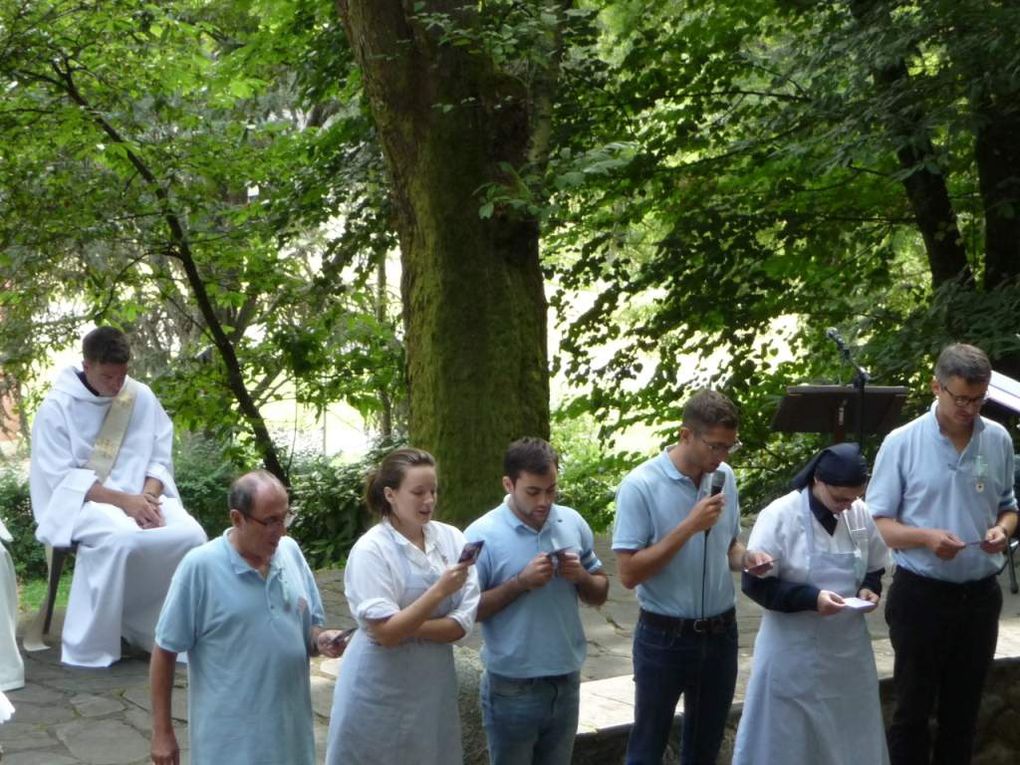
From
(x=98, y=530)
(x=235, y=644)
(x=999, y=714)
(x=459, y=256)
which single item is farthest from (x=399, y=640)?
(x=459, y=256)

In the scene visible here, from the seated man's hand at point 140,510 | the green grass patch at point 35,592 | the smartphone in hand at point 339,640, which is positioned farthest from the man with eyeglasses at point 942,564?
the green grass patch at point 35,592

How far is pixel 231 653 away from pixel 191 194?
9.06 m

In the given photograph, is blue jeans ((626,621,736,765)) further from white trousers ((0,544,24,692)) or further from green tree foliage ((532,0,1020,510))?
green tree foliage ((532,0,1020,510))

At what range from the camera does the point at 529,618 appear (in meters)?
5.07

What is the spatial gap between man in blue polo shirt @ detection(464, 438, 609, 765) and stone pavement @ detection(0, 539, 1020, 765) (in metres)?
1.31

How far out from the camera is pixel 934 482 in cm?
595

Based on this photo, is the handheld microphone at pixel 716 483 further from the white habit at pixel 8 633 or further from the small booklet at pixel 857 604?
the white habit at pixel 8 633

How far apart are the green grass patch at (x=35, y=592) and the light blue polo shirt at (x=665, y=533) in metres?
8.54

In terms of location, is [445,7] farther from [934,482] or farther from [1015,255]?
[1015,255]

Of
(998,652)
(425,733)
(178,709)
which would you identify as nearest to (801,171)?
(998,652)

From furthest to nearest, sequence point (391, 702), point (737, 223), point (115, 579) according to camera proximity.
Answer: point (737, 223) → point (115, 579) → point (391, 702)

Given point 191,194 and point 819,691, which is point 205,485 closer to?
point 191,194

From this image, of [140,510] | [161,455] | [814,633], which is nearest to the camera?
[814,633]

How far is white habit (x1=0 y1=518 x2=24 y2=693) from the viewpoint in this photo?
7.35 m
